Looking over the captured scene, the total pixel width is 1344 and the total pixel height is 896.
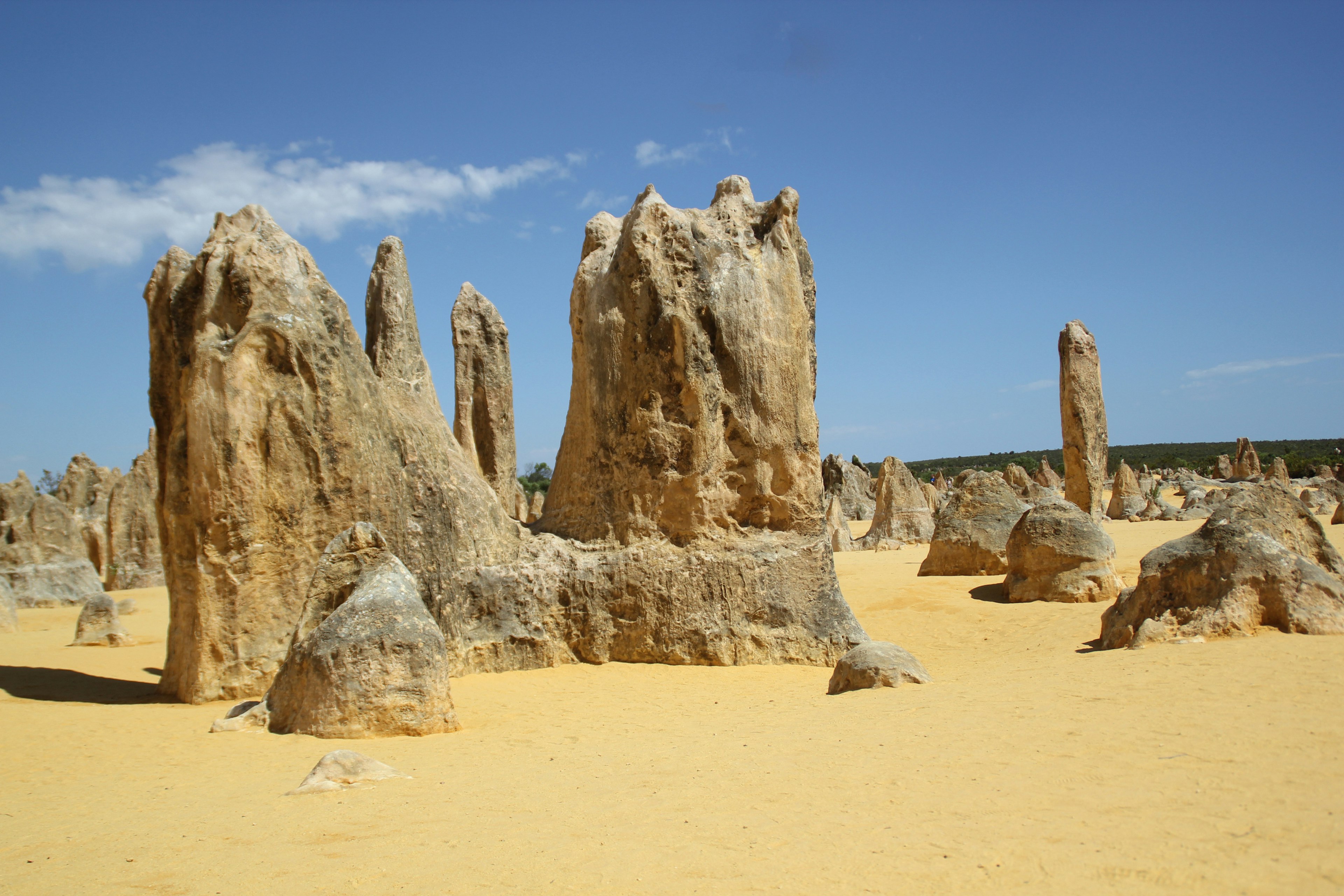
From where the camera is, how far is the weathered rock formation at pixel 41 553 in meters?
16.3

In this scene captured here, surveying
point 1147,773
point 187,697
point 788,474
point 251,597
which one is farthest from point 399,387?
point 1147,773

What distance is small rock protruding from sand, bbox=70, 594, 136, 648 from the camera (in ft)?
34.6

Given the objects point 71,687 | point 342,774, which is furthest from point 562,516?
point 342,774

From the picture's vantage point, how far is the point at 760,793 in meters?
3.70

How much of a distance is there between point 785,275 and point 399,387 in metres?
3.75

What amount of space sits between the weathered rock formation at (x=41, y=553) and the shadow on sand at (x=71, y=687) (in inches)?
373

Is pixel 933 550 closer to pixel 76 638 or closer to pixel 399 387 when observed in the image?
pixel 399 387

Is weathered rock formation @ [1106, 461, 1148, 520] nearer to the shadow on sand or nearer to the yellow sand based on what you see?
the yellow sand

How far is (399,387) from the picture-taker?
8227mm

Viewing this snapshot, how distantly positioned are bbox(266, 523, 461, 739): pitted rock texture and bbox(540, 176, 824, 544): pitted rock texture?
2936mm

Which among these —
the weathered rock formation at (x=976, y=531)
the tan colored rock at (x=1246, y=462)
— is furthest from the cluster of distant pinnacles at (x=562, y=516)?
the tan colored rock at (x=1246, y=462)

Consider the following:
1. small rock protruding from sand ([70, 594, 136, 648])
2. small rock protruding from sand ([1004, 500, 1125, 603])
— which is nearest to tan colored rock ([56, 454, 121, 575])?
small rock protruding from sand ([70, 594, 136, 648])

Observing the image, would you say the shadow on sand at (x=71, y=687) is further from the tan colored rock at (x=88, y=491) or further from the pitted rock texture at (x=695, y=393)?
the tan colored rock at (x=88, y=491)

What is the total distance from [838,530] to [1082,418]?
5.68 meters
